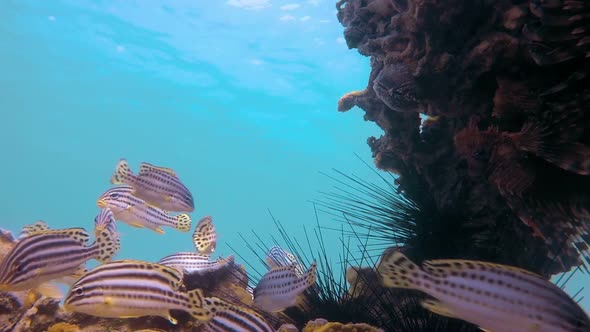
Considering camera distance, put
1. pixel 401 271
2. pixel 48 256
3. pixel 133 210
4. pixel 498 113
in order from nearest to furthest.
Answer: pixel 401 271
pixel 48 256
pixel 498 113
pixel 133 210

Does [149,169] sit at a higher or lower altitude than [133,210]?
higher

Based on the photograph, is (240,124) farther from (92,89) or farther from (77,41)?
(77,41)

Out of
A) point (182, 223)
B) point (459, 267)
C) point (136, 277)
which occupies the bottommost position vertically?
point (459, 267)

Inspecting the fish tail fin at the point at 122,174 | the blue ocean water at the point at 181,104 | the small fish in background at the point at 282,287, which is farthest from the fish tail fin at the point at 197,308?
the blue ocean water at the point at 181,104

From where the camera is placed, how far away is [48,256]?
3.19 m

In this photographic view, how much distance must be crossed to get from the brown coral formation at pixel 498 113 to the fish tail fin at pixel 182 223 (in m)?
3.09

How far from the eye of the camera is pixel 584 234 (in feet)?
10.7

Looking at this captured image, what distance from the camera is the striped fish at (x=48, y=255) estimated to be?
3.08 meters

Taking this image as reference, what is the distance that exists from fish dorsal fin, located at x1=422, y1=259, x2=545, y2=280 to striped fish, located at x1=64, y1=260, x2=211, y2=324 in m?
1.49

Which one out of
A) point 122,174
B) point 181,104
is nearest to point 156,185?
point 122,174

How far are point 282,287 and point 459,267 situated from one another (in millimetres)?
1638

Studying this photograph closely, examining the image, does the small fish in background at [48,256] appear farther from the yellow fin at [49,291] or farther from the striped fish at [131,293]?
the striped fish at [131,293]

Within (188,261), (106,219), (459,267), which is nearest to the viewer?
(459,267)

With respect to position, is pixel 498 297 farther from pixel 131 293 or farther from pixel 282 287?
pixel 131 293
